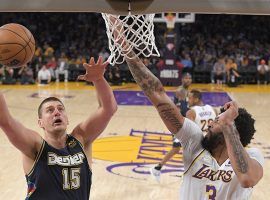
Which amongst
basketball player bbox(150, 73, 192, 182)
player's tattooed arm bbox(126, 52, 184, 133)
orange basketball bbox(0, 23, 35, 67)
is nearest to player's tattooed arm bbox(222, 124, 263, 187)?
player's tattooed arm bbox(126, 52, 184, 133)

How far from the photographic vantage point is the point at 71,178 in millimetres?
3377

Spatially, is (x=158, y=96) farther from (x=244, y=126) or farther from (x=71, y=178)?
(x=71, y=178)

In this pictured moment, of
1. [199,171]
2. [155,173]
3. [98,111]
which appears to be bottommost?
[155,173]

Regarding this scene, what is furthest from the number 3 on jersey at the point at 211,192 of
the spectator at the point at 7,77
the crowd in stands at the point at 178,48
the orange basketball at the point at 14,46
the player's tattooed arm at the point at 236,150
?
the spectator at the point at 7,77

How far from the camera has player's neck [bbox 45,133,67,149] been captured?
11.4 ft

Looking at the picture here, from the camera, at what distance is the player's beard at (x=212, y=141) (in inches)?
126

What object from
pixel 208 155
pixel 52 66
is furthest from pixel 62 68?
pixel 208 155

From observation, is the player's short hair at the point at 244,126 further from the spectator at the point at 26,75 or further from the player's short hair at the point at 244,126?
the spectator at the point at 26,75

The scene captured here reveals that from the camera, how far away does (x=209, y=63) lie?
20125mm

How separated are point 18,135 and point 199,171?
118cm

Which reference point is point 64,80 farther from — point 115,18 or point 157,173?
point 115,18

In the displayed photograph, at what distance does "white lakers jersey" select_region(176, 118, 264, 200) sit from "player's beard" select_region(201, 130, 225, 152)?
33 mm

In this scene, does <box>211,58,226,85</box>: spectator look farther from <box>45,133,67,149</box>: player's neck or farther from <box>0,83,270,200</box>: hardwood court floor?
<box>45,133,67,149</box>: player's neck

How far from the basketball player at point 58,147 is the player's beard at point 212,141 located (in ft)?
2.42
